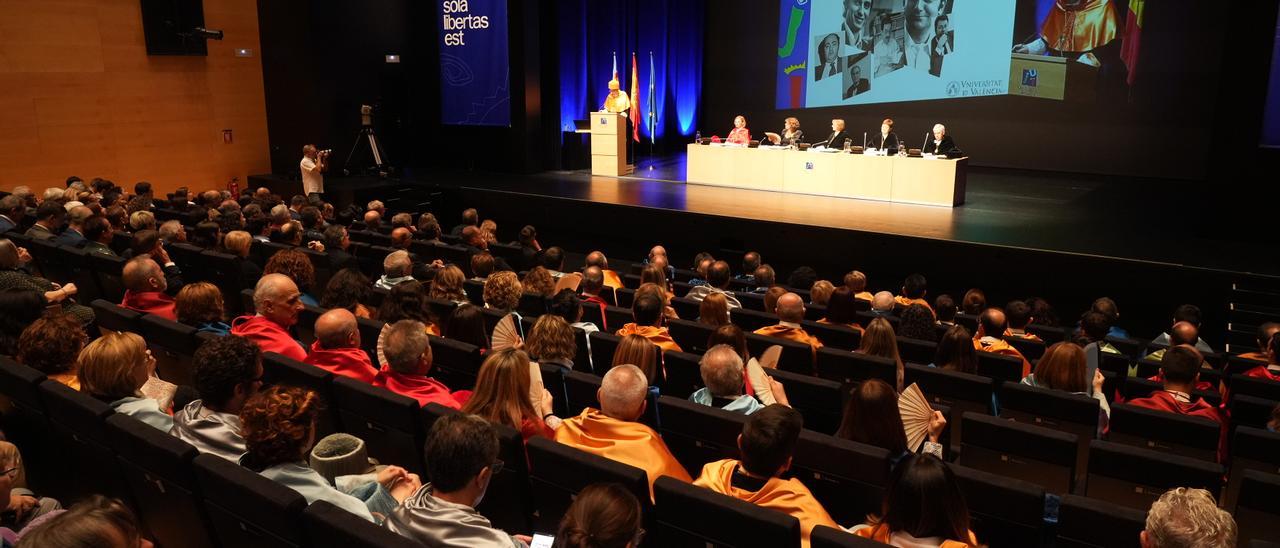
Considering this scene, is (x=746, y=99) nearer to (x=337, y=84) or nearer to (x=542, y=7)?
(x=542, y=7)

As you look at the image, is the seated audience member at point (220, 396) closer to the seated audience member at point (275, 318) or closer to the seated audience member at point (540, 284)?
the seated audience member at point (275, 318)

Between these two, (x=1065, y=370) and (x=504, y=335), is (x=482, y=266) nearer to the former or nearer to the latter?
(x=504, y=335)

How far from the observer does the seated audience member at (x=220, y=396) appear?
9.42ft

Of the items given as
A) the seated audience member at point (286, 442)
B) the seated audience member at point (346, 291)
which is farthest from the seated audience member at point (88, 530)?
the seated audience member at point (346, 291)

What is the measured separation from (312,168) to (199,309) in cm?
755

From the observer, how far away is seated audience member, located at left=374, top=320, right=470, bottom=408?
11.9 ft

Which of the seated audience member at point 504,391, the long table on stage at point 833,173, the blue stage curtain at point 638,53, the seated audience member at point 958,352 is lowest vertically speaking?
the seated audience member at point 958,352

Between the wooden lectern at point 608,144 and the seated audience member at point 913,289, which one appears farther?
the wooden lectern at point 608,144

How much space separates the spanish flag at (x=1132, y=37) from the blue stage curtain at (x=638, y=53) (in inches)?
297

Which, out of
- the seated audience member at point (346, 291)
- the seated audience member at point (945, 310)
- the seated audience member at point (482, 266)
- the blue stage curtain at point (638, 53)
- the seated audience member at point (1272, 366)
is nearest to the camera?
the seated audience member at point (1272, 366)

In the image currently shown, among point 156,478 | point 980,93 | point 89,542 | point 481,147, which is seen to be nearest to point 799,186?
point 980,93

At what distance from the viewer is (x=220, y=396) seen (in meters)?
2.91

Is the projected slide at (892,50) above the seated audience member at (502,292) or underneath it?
above

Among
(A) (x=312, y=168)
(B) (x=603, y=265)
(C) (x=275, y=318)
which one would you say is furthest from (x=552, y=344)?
(A) (x=312, y=168)
